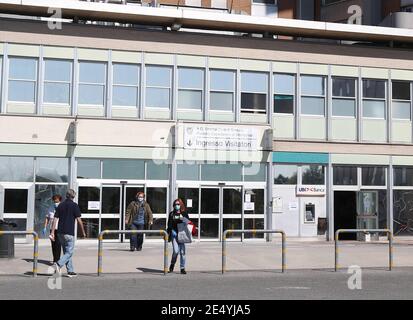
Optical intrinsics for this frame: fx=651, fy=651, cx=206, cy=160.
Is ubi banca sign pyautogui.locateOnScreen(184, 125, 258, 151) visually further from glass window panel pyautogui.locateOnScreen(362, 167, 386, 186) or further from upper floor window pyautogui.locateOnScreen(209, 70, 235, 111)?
glass window panel pyautogui.locateOnScreen(362, 167, 386, 186)

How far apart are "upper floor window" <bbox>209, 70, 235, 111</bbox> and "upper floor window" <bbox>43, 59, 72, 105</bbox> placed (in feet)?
19.0

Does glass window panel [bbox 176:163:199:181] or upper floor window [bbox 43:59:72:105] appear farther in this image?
glass window panel [bbox 176:163:199:181]

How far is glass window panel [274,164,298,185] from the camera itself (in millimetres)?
27375

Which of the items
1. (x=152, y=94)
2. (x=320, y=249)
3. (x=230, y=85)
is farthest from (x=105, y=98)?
(x=320, y=249)

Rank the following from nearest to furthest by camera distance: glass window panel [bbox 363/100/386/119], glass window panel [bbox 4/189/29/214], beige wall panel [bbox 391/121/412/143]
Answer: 1. glass window panel [bbox 4/189/29/214]
2. glass window panel [bbox 363/100/386/119]
3. beige wall panel [bbox 391/121/412/143]

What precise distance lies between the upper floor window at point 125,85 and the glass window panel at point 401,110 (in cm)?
1153

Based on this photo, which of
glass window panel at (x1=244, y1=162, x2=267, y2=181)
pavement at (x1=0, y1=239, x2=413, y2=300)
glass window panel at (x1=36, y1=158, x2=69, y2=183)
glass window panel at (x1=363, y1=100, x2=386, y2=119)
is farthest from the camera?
glass window panel at (x1=363, y1=100, x2=386, y2=119)

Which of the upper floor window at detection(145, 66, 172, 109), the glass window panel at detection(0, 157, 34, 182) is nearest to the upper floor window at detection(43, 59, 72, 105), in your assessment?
the glass window panel at detection(0, 157, 34, 182)

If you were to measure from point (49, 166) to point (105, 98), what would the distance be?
3.45 m

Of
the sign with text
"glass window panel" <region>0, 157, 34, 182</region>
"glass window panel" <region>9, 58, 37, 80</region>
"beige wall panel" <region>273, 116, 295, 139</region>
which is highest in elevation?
"glass window panel" <region>9, 58, 37, 80</region>

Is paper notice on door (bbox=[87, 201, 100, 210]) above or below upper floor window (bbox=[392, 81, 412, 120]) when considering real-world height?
below

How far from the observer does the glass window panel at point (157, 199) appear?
25.8m

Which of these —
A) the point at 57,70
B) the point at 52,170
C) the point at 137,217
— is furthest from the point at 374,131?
the point at 52,170
